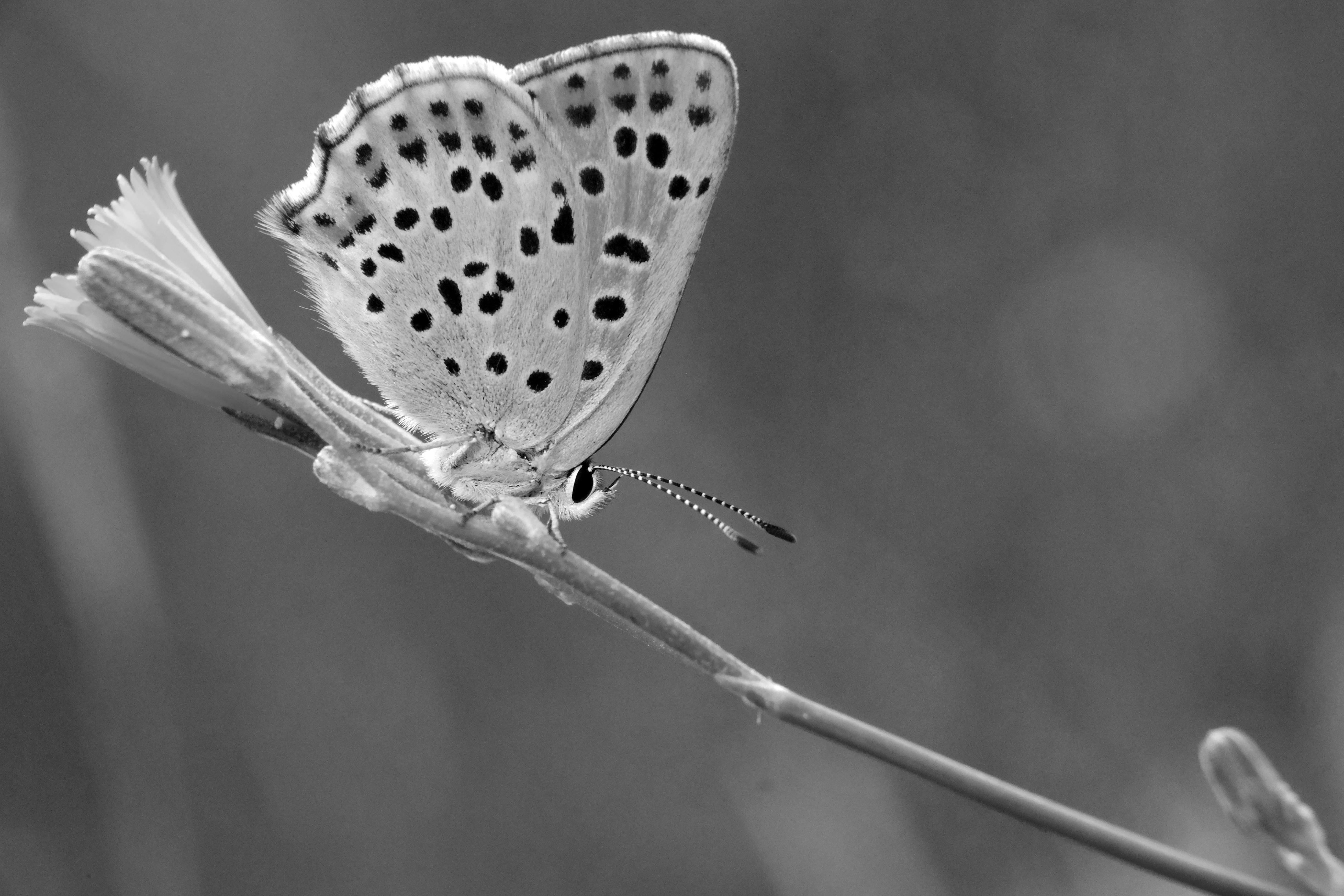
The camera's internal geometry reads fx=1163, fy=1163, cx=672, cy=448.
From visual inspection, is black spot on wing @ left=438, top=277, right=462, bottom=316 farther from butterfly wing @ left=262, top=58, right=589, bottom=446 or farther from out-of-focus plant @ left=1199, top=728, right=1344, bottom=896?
out-of-focus plant @ left=1199, top=728, right=1344, bottom=896

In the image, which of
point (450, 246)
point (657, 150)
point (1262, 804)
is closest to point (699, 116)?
point (657, 150)

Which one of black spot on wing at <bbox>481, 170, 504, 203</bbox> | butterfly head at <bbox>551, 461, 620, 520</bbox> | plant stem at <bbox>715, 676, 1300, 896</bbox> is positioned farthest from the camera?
butterfly head at <bbox>551, 461, 620, 520</bbox>

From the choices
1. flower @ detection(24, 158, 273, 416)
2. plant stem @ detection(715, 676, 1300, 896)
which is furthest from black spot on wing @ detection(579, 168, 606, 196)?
plant stem @ detection(715, 676, 1300, 896)

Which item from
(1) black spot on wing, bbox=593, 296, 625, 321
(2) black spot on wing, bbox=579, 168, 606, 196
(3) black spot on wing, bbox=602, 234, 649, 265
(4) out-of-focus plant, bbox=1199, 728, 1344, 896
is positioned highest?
(2) black spot on wing, bbox=579, 168, 606, 196

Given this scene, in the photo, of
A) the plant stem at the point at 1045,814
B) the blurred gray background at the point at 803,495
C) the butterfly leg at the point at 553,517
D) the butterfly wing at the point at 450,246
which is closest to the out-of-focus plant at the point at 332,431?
the plant stem at the point at 1045,814

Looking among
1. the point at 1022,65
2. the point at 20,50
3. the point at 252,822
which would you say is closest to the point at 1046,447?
the point at 1022,65

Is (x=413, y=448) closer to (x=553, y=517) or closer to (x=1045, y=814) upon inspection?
(x=553, y=517)

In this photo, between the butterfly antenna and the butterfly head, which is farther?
the butterfly head

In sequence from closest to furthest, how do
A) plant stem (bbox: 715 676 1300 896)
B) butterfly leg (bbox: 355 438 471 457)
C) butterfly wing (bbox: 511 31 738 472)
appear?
plant stem (bbox: 715 676 1300 896)
butterfly leg (bbox: 355 438 471 457)
butterfly wing (bbox: 511 31 738 472)

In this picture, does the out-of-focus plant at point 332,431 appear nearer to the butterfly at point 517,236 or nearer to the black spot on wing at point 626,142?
the butterfly at point 517,236
